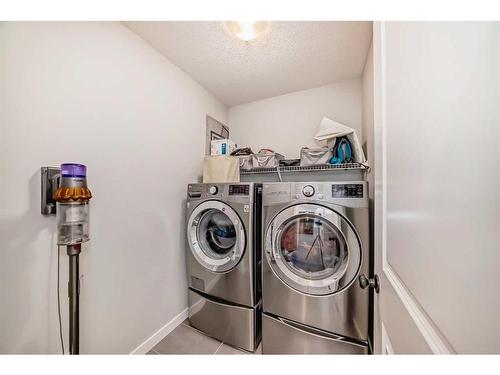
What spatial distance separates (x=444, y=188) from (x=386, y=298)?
0.43 metres

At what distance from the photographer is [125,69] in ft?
4.18

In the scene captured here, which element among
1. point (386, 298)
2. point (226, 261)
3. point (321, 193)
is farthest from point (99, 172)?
point (386, 298)

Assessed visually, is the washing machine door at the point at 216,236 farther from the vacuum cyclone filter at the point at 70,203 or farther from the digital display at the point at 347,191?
the vacuum cyclone filter at the point at 70,203

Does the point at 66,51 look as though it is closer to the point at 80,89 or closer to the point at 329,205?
the point at 80,89

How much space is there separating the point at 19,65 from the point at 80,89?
22 centimetres

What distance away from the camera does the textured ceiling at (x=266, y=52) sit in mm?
1311

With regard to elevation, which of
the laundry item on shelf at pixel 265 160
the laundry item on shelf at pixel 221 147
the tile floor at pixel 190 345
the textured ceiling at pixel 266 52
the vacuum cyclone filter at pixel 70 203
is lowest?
the tile floor at pixel 190 345

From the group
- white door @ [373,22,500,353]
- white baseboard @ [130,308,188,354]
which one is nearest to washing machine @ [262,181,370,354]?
white door @ [373,22,500,353]

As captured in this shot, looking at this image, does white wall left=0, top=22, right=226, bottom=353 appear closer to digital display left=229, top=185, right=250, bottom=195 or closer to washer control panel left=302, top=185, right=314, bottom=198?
digital display left=229, top=185, right=250, bottom=195

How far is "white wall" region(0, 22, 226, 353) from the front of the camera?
0.81 meters

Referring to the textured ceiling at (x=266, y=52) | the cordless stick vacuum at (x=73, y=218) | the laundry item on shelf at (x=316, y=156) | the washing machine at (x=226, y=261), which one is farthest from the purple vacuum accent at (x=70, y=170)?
the laundry item on shelf at (x=316, y=156)

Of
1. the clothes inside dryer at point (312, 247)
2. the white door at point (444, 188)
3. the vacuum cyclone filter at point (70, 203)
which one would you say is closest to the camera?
the white door at point (444, 188)

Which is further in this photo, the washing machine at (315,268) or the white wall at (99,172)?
the washing machine at (315,268)

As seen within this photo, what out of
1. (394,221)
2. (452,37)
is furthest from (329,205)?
(452,37)
